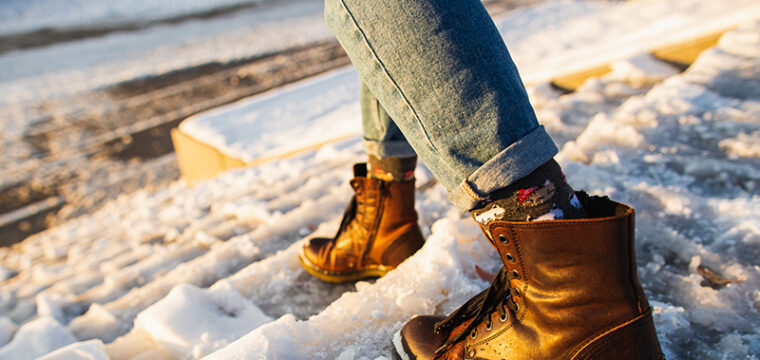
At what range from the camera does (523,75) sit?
4.16 metres

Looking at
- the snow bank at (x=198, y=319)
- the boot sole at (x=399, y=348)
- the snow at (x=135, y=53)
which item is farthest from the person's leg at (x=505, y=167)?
the snow at (x=135, y=53)

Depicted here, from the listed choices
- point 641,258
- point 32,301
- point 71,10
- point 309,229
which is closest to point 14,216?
point 32,301

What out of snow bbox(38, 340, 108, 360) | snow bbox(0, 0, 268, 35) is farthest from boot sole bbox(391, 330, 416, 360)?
snow bbox(0, 0, 268, 35)

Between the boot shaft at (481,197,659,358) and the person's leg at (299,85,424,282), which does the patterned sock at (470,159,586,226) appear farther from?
the person's leg at (299,85,424,282)

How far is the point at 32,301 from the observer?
6.06 feet

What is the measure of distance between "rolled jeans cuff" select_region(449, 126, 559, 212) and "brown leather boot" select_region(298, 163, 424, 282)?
0.59m

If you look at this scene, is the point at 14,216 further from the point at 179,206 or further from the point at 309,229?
the point at 309,229

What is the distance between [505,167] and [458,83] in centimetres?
16

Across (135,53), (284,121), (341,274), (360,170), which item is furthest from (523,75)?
(135,53)

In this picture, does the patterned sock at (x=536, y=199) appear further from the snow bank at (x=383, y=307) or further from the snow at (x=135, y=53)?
the snow at (x=135, y=53)

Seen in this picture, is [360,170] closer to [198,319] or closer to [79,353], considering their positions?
[198,319]

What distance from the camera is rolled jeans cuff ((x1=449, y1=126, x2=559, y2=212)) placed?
2.40 ft

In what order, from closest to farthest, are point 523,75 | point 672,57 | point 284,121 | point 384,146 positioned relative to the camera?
point 384,146 → point 672,57 → point 523,75 → point 284,121

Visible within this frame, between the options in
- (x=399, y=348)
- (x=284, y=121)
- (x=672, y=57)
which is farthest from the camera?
(x=284, y=121)
